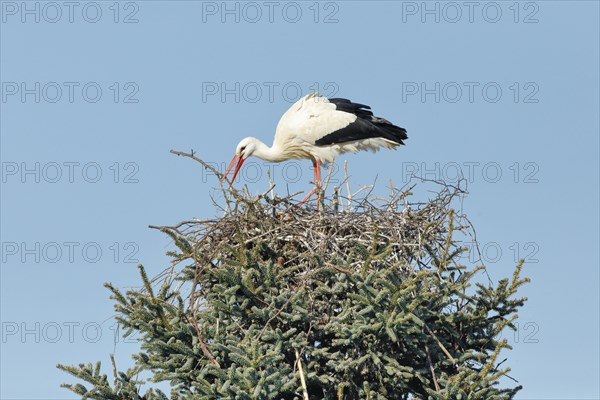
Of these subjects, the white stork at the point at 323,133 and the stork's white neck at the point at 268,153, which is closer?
the white stork at the point at 323,133

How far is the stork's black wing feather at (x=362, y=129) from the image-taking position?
39.9 feet

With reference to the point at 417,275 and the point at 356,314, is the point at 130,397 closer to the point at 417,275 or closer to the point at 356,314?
the point at 356,314

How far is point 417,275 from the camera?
7734 mm

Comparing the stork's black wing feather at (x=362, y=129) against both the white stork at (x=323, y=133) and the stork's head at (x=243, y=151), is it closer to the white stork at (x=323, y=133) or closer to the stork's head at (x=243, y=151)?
the white stork at (x=323, y=133)

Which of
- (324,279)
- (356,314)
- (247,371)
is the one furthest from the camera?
(324,279)

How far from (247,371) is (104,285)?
1506 millimetres

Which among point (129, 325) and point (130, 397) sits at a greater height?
point (129, 325)

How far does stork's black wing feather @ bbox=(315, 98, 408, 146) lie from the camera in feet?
39.9

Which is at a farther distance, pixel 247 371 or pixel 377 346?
pixel 377 346

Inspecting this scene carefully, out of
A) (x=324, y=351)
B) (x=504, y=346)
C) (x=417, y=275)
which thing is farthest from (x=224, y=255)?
(x=504, y=346)

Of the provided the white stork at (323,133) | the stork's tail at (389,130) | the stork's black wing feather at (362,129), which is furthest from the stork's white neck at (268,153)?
the stork's tail at (389,130)

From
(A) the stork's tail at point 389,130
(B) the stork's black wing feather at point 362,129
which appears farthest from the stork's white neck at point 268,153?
(A) the stork's tail at point 389,130

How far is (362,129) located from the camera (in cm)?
1216

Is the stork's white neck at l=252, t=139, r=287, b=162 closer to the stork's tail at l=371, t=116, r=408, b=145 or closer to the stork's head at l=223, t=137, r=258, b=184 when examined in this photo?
the stork's head at l=223, t=137, r=258, b=184
